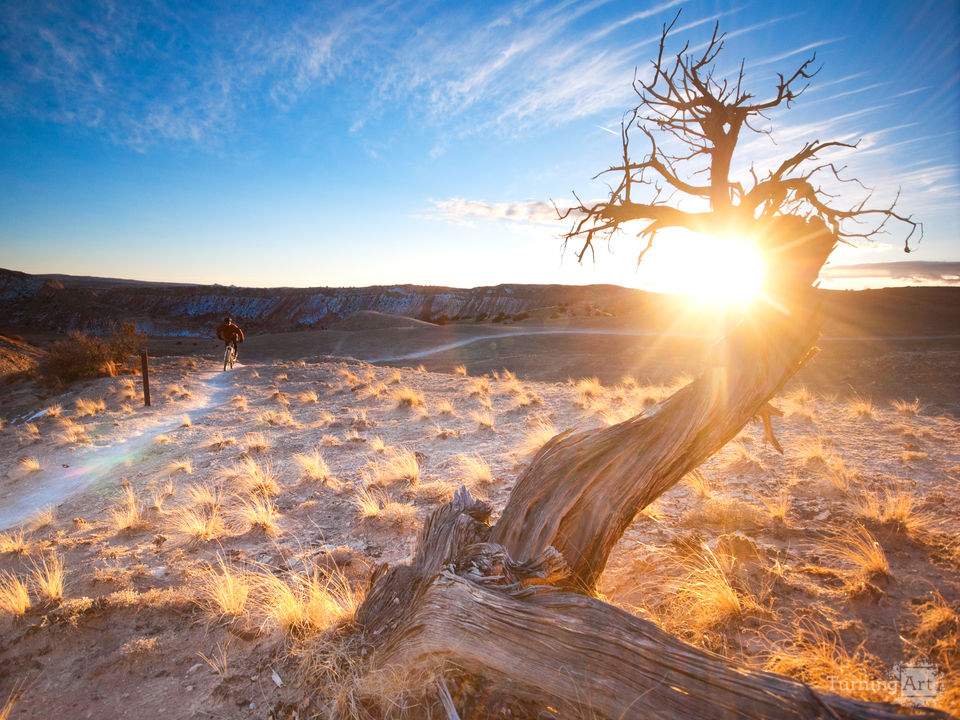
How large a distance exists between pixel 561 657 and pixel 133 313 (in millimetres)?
98746

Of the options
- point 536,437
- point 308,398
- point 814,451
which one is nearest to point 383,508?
point 536,437

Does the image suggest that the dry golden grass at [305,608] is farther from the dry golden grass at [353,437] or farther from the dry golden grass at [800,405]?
the dry golden grass at [800,405]

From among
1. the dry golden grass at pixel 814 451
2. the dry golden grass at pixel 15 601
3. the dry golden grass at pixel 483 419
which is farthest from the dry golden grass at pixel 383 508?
the dry golden grass at pixel 814 451

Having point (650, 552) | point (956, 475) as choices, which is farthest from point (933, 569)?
point (956, 475)

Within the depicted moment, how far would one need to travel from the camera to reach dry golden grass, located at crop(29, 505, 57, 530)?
6.18 m

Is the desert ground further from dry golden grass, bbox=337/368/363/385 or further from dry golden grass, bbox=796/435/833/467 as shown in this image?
dry golden grass, bbox=337/368/363/385

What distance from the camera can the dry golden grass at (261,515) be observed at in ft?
17.5

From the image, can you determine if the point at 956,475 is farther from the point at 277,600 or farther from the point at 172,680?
the point at 172,680

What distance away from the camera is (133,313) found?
260ft

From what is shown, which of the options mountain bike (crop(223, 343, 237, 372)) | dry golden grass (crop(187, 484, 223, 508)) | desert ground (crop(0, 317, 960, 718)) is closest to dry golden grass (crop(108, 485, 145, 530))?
desert ground (crop(0, 317, 960, 718))

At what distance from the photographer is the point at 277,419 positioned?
37.1ft

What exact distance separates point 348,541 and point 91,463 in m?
7.43

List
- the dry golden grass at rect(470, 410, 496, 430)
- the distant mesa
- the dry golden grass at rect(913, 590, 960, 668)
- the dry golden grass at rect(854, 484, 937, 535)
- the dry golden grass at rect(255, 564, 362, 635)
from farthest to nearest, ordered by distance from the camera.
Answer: the distant mesa
the dry golden grass at rect(470, 410, 496, 430)
the dry golden grass at rect(854, 484, 937, 535)
the dry golden grass at rect(255, 564, 362, 635)
the dry golden grass at rect(913, 590, 960, 668)

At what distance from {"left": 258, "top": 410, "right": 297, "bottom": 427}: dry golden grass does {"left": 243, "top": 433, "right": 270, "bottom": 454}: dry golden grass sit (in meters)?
1.38
